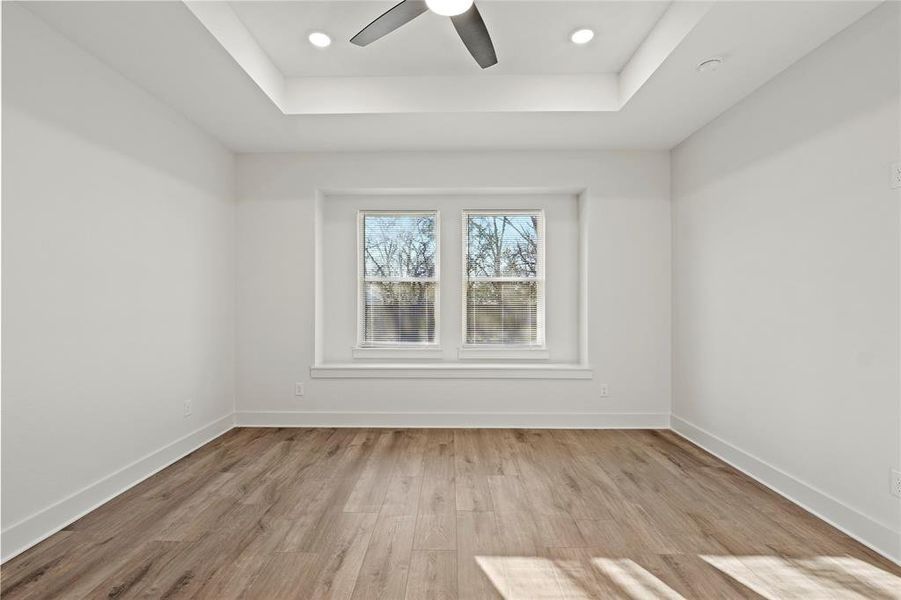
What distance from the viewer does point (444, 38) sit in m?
2.82

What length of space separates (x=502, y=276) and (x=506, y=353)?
80cm

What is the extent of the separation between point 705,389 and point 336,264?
3.61 meters

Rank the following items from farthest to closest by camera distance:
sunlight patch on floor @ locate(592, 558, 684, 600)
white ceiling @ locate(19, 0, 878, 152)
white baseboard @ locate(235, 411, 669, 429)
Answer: white baseboard @ locate(235, 411, 669, 429) → white ceiling @ locate(19, 0, 878, 152) → sunlight patch on floor @ locate(592, 558, 684, 600)

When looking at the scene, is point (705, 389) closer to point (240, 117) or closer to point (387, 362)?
point (387, 362)

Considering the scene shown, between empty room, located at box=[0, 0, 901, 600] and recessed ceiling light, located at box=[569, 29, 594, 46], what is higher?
recessed ceiling light, located at box=[569, 29, 594, 46]

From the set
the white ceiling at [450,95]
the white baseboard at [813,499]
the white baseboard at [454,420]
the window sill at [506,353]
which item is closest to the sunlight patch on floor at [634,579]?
the white baseboard at [813,499]

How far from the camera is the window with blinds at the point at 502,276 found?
4473 mm

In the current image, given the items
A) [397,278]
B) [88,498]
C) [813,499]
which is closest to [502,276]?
[397,278]

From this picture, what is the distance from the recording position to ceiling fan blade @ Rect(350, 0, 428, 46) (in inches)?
80.5

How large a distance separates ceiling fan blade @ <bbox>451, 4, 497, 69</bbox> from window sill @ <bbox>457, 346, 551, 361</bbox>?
2.68 metres

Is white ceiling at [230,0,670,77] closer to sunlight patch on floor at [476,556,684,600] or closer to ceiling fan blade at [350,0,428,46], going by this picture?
ceiling fan blade at [350,0,428,46]

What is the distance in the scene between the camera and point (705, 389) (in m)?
3.55

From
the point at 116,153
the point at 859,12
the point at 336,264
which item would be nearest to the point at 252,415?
the point at 336,264

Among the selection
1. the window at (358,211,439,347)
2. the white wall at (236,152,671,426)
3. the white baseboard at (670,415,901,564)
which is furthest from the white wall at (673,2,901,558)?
the window at (358,211,439,347)
